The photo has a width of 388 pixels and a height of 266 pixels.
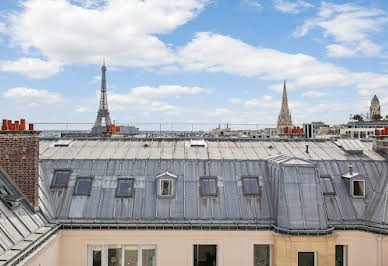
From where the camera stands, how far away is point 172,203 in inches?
708

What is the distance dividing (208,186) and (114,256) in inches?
236

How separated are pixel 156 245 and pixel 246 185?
5.79 m

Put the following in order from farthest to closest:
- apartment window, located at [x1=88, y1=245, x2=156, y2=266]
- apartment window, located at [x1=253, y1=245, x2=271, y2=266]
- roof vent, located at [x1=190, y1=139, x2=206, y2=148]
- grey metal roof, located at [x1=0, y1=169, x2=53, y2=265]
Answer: roof vent, located at [x1=190, y1=139, x2=206, y2=148] < apartment window, located at [x1=253, y1=245, x2=271, y2=266] < apartment window, located at [x1=88, y1=245, x2=156, y2=266] < grey metal roof, located at [x1=0, y1=169, x2=53, y2=265]

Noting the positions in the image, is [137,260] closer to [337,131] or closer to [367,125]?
[367,125]

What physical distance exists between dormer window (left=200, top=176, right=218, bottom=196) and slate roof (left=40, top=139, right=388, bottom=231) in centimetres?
24

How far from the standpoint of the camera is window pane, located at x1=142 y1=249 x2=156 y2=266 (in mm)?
17172

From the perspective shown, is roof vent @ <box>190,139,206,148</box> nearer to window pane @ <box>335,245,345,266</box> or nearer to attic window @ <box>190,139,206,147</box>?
attic window @ <box>190,139,206,147</box>

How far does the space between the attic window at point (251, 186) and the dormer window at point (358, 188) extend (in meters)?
5.26

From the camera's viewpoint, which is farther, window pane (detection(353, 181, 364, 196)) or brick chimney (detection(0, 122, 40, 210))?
window pane (detection(353, 181, 364, 196))

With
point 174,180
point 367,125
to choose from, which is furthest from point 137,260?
point 367,125

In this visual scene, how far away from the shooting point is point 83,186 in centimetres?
1877

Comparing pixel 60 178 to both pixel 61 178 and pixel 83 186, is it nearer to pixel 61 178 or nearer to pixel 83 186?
pixel 61 178

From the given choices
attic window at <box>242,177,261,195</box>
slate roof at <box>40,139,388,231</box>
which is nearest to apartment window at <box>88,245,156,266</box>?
slate roof at <box>40,139,388,231</box>

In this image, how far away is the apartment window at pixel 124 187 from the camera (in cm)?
1825
